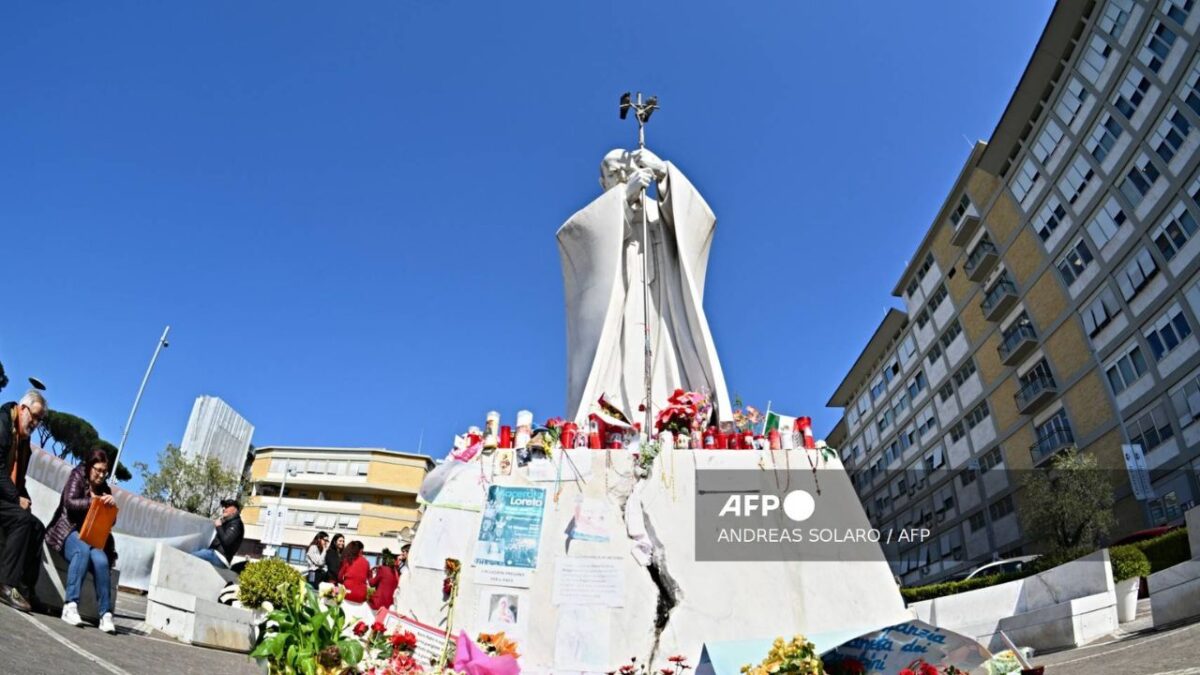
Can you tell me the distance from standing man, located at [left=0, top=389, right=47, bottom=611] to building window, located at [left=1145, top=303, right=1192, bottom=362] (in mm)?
31653

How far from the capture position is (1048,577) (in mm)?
12125

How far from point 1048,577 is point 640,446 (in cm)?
817

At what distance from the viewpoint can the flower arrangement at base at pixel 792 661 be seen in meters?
4.89

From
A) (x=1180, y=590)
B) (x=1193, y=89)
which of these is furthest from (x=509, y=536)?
(x=1193, y=89)

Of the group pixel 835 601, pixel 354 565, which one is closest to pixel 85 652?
pixel 354 565

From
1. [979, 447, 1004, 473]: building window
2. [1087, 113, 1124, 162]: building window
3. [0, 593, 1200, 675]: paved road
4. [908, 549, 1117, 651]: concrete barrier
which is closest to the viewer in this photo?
[0, 593, 1200, 675]: paved road

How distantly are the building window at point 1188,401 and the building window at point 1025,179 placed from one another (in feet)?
42.6

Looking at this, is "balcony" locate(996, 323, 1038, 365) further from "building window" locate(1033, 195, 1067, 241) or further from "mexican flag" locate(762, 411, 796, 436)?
"mexican flag" locate(762, 411, 796, 436)

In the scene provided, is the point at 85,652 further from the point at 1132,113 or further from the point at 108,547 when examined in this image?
the point at 1132,113

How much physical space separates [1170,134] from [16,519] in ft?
112

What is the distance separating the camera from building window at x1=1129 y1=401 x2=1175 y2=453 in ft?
87.0

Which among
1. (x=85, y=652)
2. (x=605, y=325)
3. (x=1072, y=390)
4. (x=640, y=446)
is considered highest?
(x=1072, y=390)

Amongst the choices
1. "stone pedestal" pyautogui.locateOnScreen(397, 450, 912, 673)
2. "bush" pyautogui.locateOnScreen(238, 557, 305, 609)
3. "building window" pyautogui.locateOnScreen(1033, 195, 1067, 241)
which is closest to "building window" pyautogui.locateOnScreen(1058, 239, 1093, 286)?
"building window" pyautogui.locateOnScreen(1033, 195, 1067, 241)

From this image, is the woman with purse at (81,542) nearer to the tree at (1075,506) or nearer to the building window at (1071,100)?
the tree at (1075,506)
